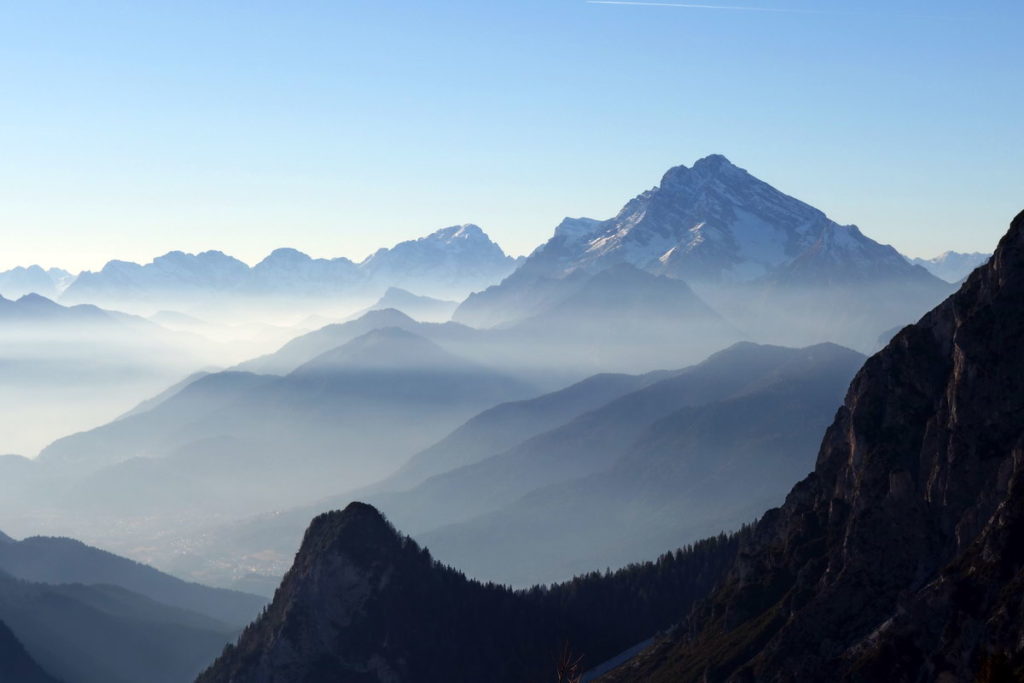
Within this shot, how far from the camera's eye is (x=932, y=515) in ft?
570

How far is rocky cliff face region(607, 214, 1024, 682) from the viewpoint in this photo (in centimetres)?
15025

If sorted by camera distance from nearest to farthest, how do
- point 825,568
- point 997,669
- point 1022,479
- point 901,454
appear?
1. point 997,669
2. point 1022,479
3. point 901,454
4. point 825,568

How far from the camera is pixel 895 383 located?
19462cm

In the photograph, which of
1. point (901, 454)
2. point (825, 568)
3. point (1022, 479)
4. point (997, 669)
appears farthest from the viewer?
point (825, 568)

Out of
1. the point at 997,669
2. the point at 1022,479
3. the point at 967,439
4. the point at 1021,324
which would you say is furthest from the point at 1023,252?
the point at 997,669

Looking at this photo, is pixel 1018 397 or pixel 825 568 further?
pixel 825 568

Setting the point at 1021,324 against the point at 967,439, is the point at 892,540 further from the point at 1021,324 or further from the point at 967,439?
the point at 1021,324

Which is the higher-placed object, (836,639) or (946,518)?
(946,518)

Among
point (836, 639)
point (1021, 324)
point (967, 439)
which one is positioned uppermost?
point (1021, 324)

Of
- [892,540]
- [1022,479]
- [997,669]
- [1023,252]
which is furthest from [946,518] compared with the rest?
[997,669]

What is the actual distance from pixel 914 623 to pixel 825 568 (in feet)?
125

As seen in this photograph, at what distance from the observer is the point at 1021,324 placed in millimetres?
172500

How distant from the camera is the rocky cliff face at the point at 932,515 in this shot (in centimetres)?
15025

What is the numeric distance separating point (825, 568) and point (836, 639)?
19.2m
